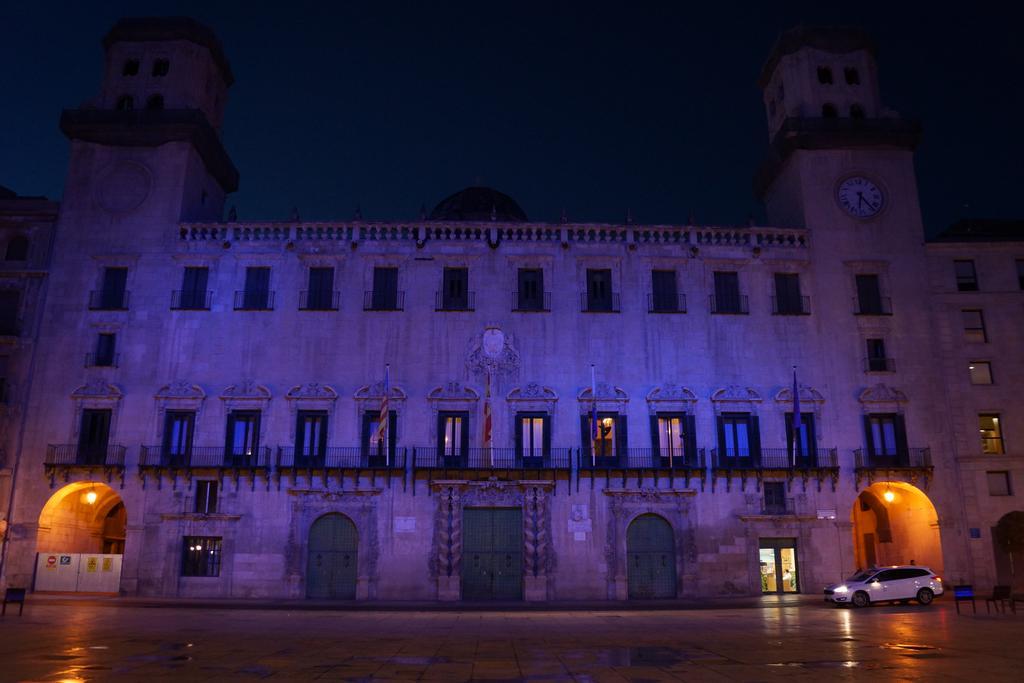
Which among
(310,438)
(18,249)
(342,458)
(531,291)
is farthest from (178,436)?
(531,291)

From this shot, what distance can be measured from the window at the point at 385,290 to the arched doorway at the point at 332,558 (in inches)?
407

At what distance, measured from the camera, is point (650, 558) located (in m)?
35.2

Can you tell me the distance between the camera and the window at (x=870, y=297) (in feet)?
127

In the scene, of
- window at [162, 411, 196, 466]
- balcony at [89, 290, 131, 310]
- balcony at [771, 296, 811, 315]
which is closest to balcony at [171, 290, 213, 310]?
balcony at [89, 290, 131, 310]

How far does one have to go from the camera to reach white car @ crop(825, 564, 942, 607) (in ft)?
98.0

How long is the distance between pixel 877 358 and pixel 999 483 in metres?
8.10

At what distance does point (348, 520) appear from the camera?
35156mm

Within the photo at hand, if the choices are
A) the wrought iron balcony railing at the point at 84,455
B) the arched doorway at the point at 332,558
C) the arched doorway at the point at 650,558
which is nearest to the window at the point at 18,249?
the wrought iron balcony railing at the point at 84,455

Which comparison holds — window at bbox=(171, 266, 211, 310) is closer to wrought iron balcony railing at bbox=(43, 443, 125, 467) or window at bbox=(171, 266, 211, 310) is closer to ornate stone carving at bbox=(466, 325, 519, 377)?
wrought iron balcony railing at bbox=(43, 443, 125, 467)

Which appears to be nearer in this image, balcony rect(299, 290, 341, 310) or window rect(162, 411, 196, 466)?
window rect(162, 411, 196, 466)

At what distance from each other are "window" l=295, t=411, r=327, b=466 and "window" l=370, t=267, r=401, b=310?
237 inches

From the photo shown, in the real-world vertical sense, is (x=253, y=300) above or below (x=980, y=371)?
above

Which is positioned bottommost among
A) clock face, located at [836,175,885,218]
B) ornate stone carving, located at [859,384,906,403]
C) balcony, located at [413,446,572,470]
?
balcony, located at [413,446,572,470]

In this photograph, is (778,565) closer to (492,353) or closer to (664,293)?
(664,293)
